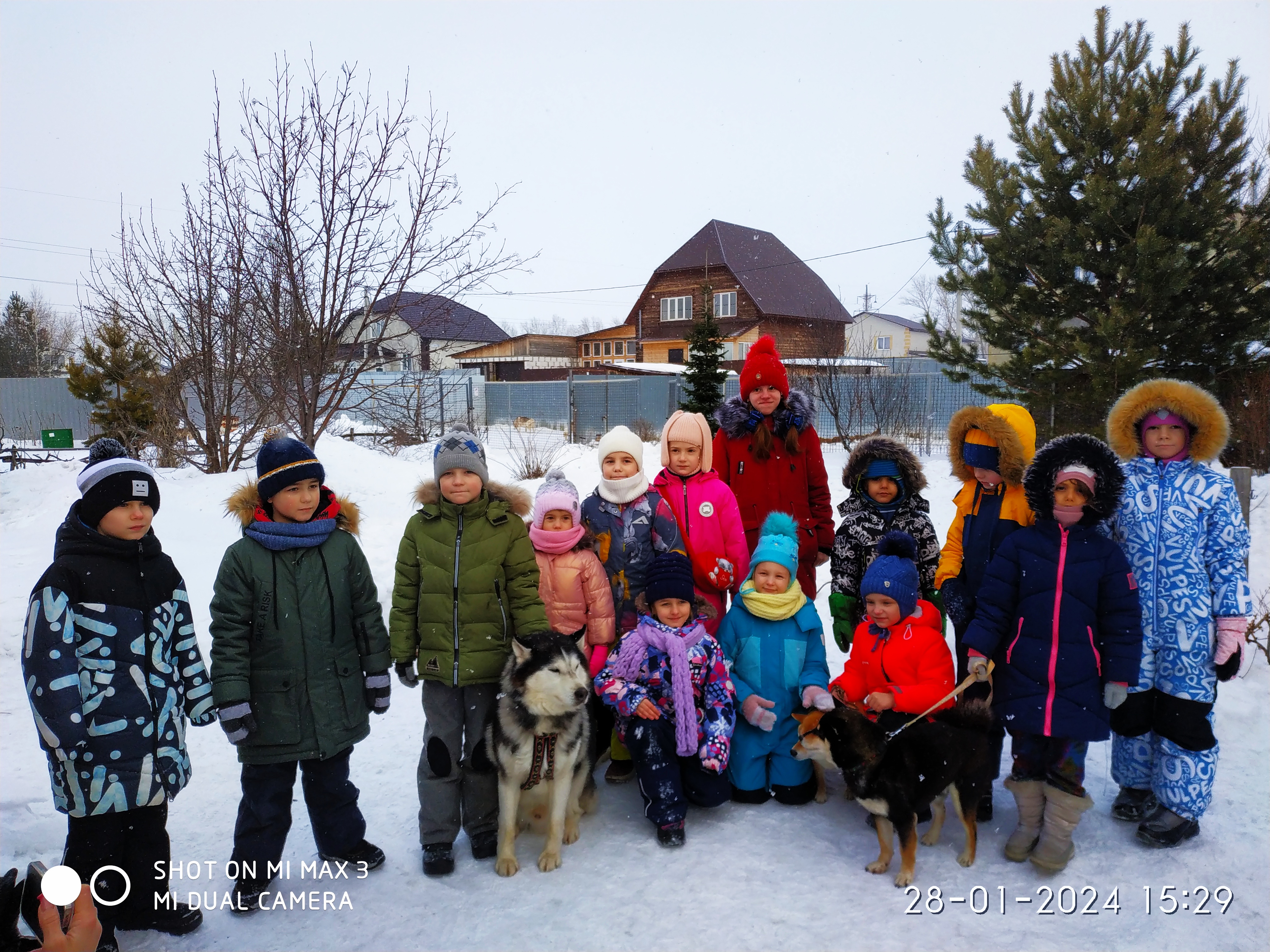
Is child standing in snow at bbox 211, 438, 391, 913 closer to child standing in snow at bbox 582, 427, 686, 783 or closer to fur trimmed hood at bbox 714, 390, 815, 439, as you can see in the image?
child standing in snow at bbox 582, 427, 686, 783

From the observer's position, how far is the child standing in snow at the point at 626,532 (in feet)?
13.8

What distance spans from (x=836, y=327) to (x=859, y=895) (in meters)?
20.7

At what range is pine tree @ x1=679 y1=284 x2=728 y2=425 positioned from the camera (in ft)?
42.3

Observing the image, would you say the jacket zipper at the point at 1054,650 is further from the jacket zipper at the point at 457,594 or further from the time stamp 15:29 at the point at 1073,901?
the jacket zipper at the point at 457,594

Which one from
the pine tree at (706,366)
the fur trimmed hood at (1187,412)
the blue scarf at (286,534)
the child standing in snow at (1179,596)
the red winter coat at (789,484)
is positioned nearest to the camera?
the blue scarf at (286,534)

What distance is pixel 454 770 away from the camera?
3.41 m

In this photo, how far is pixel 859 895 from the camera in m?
3.10

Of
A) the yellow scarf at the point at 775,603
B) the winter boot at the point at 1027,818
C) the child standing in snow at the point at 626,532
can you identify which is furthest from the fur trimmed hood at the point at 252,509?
the winter boot at the point at 1027,818

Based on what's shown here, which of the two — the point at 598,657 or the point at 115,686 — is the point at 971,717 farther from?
the point at 115,686

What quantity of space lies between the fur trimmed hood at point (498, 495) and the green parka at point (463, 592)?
2 cm

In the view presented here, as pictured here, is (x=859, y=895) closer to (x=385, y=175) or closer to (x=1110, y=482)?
(x=1110, y=482)

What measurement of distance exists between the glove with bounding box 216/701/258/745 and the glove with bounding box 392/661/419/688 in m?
0.65

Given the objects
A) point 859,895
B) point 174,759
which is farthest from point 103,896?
point 859,895

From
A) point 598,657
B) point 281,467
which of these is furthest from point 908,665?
point 281,467
